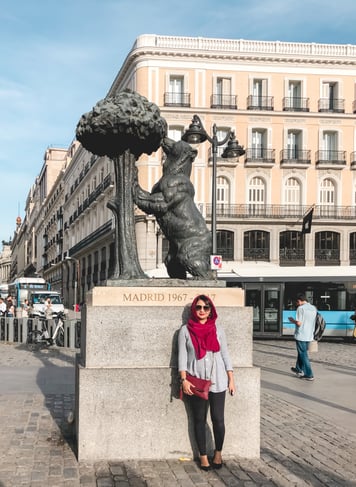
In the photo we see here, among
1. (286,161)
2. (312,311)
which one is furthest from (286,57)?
(312,311)

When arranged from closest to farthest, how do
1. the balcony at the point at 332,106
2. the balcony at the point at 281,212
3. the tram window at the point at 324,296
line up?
the tram window at the point at 324,296 → the balcony at the point at 281,212 → the balcony at the point at 332,106

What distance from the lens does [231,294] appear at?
556 centimetres

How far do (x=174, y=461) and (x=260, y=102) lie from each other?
1507 inches

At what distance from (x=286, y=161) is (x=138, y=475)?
37.3 m

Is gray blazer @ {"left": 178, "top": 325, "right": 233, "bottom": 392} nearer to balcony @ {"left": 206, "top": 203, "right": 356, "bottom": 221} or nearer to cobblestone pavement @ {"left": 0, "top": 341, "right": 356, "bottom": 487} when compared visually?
cobblestone pavement @ {"left": 0, "top": 341, "right": 356, "bottom": 487}

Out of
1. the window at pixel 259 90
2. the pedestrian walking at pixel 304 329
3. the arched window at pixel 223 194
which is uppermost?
the window at pixel 259 90

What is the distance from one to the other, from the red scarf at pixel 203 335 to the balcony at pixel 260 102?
37483 millimetres

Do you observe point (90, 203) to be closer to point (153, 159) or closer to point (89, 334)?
point (153, 159)

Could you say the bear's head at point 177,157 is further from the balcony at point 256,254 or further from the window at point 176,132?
the window at point 176,132

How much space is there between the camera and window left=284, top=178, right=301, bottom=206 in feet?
133

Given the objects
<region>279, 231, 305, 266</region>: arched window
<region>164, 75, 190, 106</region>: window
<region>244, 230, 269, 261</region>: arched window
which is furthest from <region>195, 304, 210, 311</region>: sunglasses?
<region>164, 75, 190, 106</region>: window

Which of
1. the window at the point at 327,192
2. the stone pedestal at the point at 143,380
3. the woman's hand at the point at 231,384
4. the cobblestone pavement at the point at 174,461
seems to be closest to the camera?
the cobblestone pavement at the point at 174,461

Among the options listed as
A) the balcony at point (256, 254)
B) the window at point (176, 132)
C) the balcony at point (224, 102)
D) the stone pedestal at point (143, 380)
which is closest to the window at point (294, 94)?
the balcony at point (224, 102)

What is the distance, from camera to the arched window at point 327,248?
1540 inches
